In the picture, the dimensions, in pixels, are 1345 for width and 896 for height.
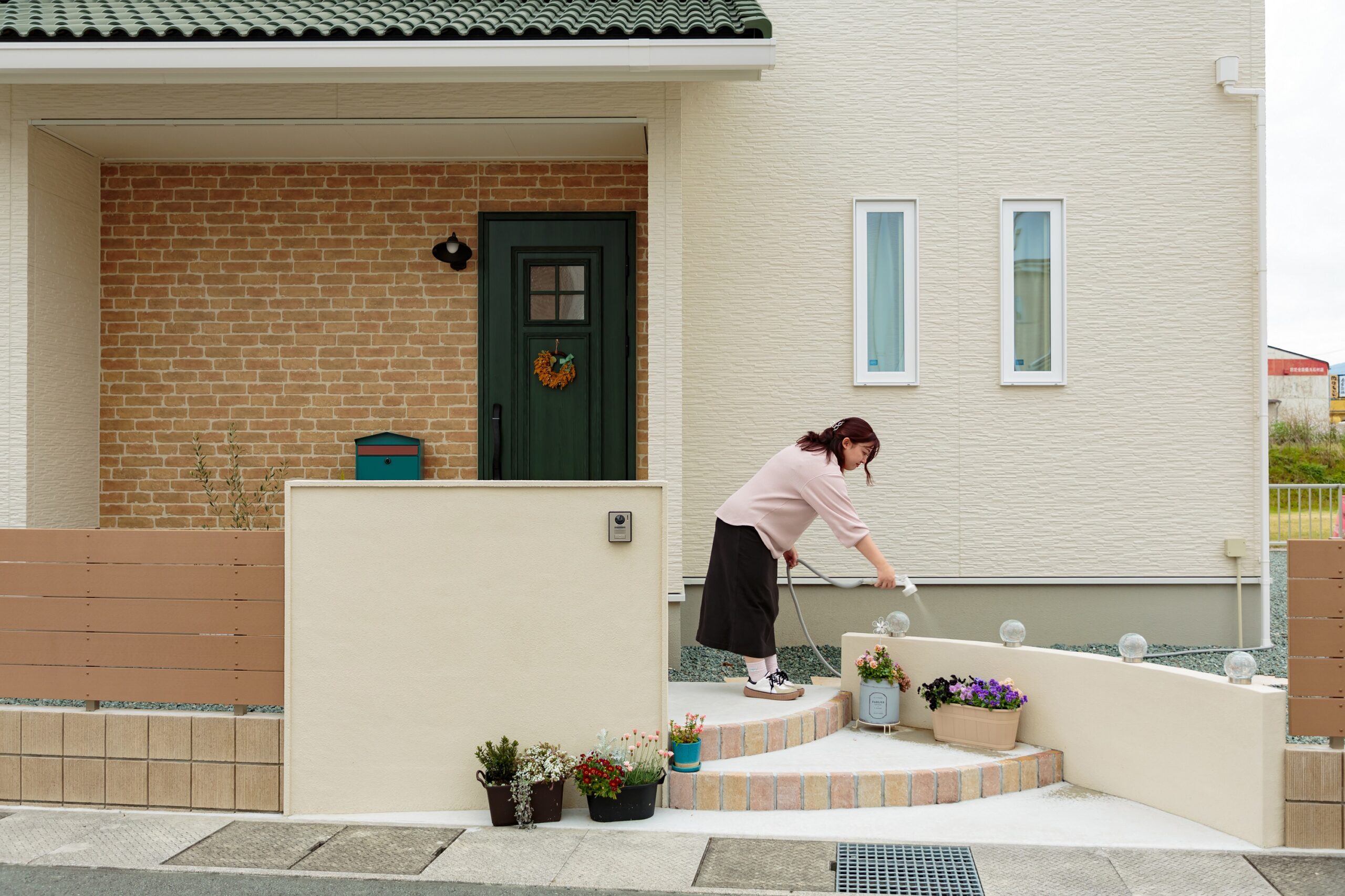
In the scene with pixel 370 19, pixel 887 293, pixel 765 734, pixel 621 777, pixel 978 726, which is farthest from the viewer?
pixel 887 293

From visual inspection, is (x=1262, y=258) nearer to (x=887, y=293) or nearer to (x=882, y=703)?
(x=887, y=293)

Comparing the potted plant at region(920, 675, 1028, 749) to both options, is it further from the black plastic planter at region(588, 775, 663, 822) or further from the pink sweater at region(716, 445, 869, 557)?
the black plastic planter at region(588, 775, 663, 822)

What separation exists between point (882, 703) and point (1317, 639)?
219 centimetres

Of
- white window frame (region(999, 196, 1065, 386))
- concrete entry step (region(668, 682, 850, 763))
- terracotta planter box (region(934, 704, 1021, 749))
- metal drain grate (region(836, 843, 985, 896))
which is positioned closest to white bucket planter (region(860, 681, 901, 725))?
concrete entry step (region(668, 682, 850, 763))

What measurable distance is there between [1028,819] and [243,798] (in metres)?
3.60

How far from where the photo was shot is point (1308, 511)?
13617 millimetres

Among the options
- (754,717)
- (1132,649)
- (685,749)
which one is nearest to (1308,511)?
(1132,649)

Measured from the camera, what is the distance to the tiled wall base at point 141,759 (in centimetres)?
482

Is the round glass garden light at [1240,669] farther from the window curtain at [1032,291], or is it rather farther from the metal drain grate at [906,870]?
the window curtain at [1032,291]

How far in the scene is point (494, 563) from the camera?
486cm

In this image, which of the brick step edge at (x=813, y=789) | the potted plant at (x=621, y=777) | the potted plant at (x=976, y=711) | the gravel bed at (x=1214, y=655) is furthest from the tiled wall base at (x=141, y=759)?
the gravel bed at (x=1214, y=655)

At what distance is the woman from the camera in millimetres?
5684

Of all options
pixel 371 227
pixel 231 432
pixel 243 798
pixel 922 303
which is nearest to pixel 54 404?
pixel 231 432

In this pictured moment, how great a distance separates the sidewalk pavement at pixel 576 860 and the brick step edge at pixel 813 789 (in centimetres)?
32
